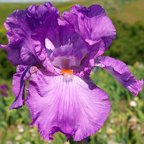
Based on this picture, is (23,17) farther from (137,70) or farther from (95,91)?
(137,70)

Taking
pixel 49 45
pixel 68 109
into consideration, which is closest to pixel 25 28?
pixel 49 45

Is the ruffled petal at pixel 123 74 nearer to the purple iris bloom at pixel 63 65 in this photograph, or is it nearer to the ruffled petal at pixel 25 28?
the purple iris bloom at pixel 63 65

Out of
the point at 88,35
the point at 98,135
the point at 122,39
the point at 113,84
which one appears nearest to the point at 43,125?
the point at 88,35

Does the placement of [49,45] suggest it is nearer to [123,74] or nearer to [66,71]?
[66,71]

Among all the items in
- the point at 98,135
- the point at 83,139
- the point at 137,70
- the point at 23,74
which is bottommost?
the point at 137,70

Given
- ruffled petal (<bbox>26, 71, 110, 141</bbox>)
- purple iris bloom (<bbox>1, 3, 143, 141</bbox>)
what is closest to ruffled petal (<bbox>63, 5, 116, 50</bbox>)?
purple iris bloom (<bbox>1, 3, 143, 141</bbox>)

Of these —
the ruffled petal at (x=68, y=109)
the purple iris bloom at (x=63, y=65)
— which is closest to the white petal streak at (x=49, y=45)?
the purple iris bloom at (x=63, y=65)
